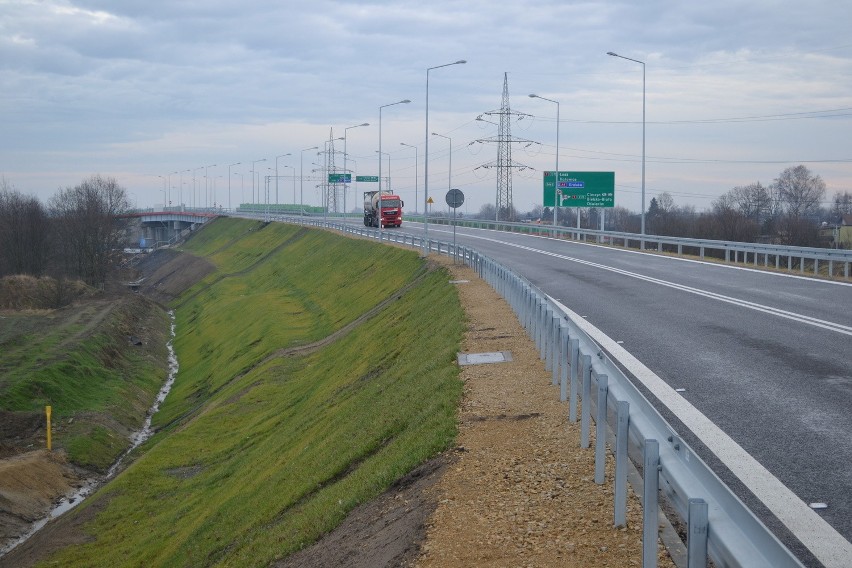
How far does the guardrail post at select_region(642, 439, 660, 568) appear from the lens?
17.4 feet

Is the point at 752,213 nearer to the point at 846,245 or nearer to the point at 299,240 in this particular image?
the point at 846,245

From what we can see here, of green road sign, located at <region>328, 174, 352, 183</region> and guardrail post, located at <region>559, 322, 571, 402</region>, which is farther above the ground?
green road sign, located at <region>328, 174, 352, 183</region>

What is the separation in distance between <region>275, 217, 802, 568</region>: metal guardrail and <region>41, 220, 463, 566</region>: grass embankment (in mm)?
1593

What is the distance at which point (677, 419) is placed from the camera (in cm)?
981

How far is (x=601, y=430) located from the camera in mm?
7520

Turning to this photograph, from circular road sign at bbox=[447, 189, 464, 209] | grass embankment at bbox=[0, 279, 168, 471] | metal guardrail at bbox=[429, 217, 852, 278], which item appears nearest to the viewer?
metal guardrail at bbox=[429, 217, 852, 278]

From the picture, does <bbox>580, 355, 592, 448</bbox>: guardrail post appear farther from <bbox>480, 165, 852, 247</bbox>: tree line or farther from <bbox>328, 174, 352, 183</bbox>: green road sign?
<bbox>328, 174, 352, 183</bbox>: green road sign

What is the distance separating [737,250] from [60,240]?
85.3 metres

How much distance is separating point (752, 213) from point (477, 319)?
253 ft

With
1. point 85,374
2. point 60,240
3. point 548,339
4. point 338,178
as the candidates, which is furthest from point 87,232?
point 548,339

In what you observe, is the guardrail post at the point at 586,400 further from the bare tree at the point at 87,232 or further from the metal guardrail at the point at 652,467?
the bare tree at the point at 87,232

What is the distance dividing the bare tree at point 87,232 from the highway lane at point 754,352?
256 ft

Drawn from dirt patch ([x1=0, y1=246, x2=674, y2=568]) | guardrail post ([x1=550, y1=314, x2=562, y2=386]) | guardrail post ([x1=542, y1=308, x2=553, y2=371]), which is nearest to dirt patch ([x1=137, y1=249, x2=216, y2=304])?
guardrail post ([x1=542, y1=308, x2=553, y2=371])

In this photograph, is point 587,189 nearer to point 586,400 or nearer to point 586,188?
point 586,188
